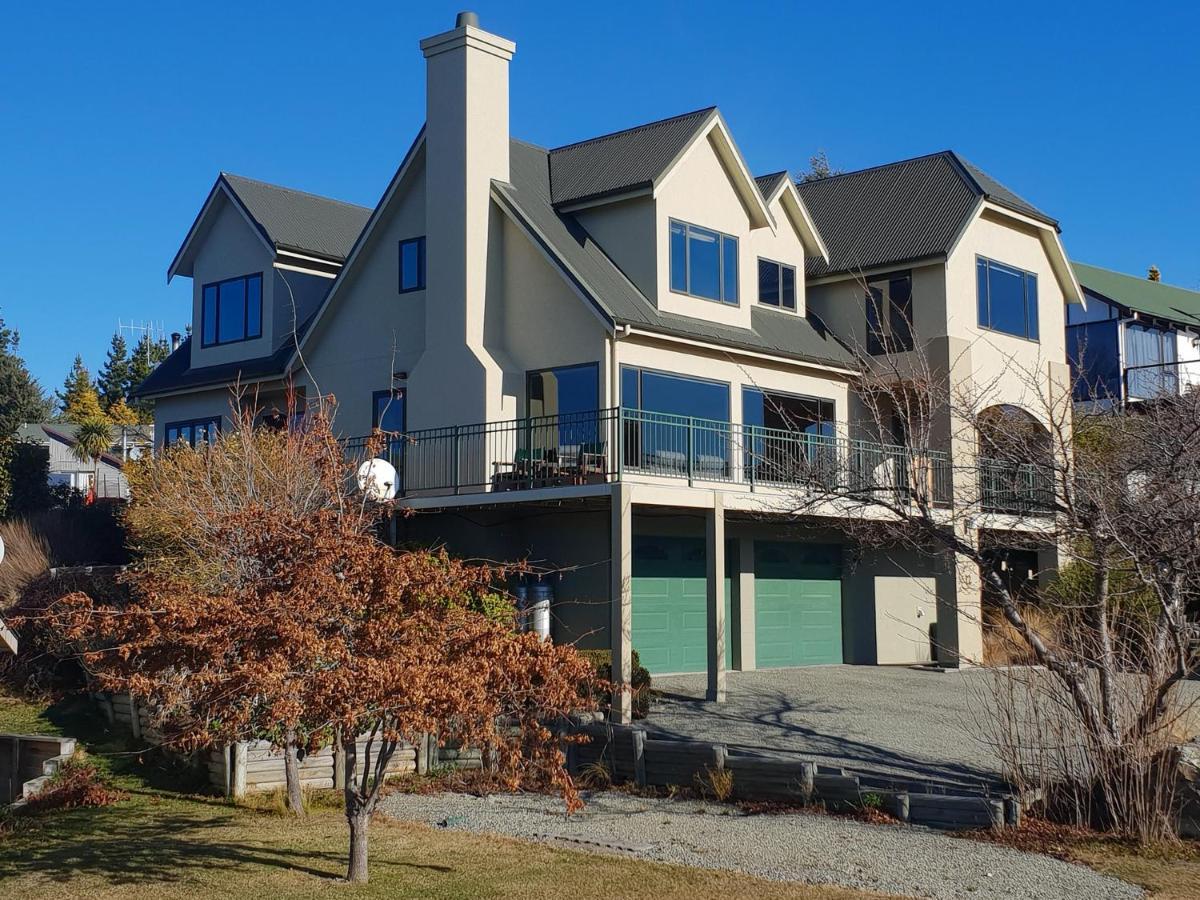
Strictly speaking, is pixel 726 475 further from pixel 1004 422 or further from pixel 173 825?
pixel 173 825

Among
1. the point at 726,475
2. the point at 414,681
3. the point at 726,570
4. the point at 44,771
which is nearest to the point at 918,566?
the point at 726,570

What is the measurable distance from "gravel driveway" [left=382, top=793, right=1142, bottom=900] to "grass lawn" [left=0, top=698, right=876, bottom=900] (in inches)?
17.1

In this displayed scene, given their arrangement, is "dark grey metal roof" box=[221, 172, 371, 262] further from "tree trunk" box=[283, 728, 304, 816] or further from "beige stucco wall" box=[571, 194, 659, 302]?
"tree trunk" box=[283, 728, 304, 816]

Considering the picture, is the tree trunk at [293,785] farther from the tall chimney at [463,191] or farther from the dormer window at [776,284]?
the dormer window at [776,284]

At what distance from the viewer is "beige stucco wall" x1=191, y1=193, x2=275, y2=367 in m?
29.3

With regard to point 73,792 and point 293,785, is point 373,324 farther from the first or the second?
point 293,785

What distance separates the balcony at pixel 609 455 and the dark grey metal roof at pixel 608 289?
66.6 inches

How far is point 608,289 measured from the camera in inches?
927

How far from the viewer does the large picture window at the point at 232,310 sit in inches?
1166

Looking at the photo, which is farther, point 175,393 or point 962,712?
point 175,393

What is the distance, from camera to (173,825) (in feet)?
47.1

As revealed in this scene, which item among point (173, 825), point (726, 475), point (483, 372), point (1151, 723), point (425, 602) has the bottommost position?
point (173, 825)

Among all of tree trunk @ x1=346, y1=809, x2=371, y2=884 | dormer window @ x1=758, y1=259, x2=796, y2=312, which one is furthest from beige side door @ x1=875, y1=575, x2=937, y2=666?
tree trunk @ x1=346, y1=809, x2=371, y2=884

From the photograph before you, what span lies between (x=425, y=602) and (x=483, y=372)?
12302 millimetres
